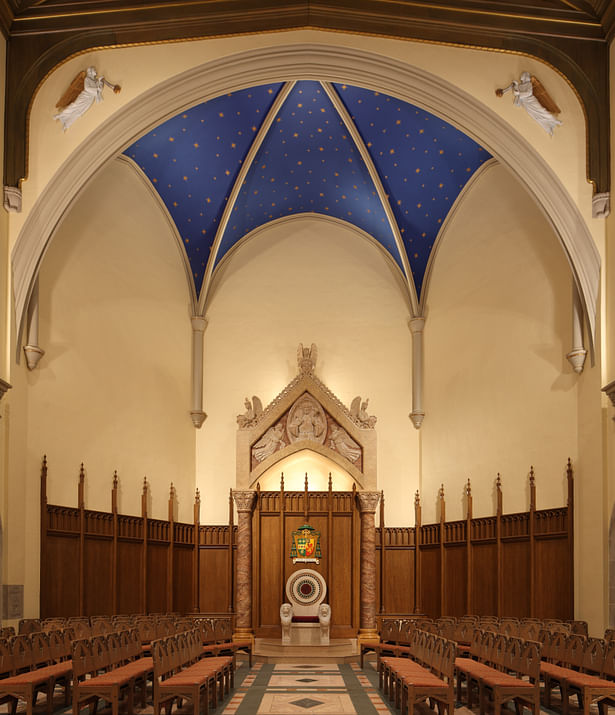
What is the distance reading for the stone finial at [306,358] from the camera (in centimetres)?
1728

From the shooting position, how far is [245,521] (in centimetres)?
1641

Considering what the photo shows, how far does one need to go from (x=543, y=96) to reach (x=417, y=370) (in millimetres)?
6920

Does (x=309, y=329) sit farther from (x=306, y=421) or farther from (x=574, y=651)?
(x=574, y=651)

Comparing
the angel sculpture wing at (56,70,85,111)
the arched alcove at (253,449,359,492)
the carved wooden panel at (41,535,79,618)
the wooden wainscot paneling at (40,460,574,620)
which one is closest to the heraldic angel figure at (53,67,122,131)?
the angel sculpture wing at (56,70,85,111)

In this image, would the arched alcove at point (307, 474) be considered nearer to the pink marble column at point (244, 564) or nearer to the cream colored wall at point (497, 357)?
the pink marble column at point (244, 564)

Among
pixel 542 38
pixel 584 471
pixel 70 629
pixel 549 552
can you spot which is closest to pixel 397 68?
pixel 542 38

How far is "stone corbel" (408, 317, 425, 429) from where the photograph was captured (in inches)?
690

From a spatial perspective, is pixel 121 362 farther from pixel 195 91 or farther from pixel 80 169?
pixel 195 91

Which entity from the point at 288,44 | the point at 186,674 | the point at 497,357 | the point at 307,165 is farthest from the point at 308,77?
Answer: the point at 186,674

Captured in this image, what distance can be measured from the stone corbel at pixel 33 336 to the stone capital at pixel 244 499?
18.0ft

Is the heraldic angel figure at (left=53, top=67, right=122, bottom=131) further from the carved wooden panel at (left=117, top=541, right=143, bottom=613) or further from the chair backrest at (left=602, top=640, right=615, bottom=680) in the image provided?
the chair backrest at (left=602, top=640, right=615, bottom=680)

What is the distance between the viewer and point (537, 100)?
1203 centimetres

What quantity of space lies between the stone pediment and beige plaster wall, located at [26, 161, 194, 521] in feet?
4.44

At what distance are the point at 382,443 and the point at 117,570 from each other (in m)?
5.95
